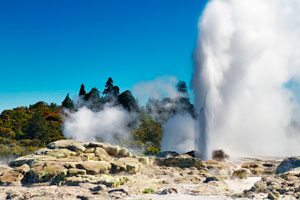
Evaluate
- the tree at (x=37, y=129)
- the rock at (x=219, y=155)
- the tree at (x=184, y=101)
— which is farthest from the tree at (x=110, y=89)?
the rock at (x=219, y=155)

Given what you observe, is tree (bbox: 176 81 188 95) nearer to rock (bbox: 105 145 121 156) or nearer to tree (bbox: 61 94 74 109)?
tree (bbox: 61 94 74 109)

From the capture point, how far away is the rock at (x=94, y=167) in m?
16.0

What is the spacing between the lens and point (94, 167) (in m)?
16.4

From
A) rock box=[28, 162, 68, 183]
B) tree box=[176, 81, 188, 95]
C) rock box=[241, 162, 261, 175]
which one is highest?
tree box=[176, 81, 188, 95]

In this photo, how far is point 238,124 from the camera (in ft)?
125

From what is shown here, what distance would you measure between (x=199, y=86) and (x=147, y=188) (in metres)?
18.6

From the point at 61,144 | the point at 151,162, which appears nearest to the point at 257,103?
the point at 151,162

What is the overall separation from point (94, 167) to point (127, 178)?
1.90 meters

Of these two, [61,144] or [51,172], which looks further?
[61,144]

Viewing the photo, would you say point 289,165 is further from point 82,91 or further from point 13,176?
point 82,91

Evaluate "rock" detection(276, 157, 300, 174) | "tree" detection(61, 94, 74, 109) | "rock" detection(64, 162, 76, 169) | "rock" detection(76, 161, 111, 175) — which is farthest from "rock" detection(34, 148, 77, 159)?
"tree" detection(61, 94, 74, 109)

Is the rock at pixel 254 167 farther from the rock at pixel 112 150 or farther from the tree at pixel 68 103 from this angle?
the tree at pixel 68 103

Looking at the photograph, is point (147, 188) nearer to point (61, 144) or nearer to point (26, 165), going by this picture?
point (26, 165)

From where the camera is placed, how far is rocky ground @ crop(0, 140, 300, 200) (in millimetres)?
12164
